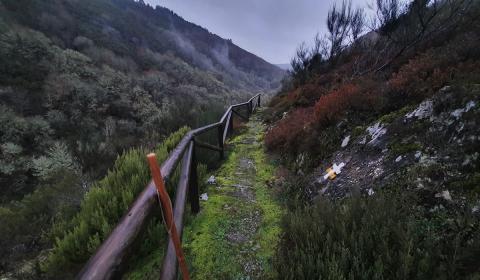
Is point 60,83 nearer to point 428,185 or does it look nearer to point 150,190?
point 150,190

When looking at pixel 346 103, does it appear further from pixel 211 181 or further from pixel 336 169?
pixel 211 181

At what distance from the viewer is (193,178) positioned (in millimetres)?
3080

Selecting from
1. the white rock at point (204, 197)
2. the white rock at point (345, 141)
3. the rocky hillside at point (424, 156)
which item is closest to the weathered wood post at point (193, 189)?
the white rock at point (204, 197)

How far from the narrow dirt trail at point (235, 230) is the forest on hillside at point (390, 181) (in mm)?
287

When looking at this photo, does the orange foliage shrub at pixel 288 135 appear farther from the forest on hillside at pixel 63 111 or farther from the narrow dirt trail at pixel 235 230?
the forest on hillside at pixel 63 111

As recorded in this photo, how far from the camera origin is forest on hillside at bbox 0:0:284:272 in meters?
3.40

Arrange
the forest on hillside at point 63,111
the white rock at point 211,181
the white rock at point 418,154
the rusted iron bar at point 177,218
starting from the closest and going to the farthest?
the rusted iron bar at point 177,218
the white rock at point 418,154
the forest on hillside at point 63,111
the white rock at point 211,181

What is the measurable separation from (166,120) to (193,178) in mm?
6407

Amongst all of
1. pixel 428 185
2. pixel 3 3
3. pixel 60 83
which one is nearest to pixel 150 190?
pixel 428 185

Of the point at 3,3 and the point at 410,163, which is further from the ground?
the point at 3,3

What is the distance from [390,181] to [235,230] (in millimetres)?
1788

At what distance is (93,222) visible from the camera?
2416 millimetres

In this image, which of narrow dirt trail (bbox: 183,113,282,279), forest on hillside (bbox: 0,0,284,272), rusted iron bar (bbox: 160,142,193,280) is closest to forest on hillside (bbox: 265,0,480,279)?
narrow dirt trail (bbox: 183,113,282,279)

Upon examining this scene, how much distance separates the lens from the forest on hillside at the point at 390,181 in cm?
174
